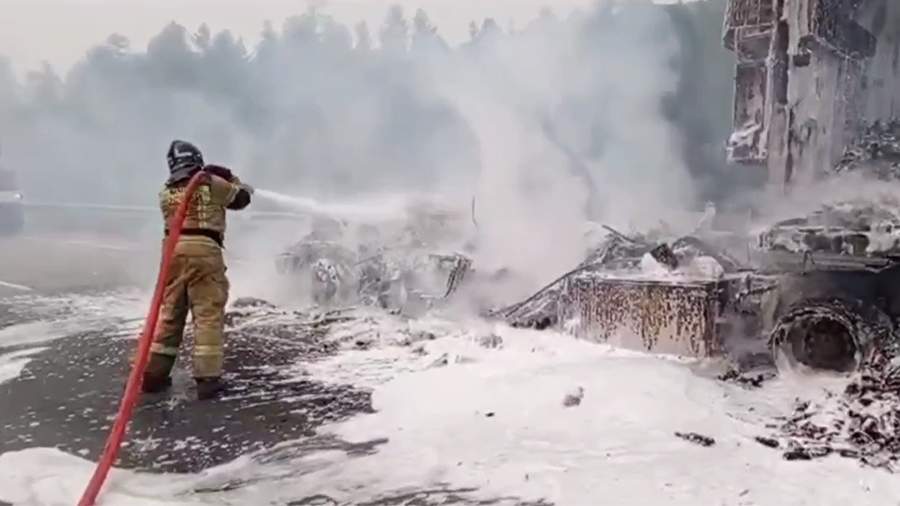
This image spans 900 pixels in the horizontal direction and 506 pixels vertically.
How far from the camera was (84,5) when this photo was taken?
8469mm

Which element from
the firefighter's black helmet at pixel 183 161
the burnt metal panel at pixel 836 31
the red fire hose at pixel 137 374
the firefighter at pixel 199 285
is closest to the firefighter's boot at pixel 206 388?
the firefighter at pixel 199 285

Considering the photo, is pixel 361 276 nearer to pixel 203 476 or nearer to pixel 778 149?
pixel 778 149

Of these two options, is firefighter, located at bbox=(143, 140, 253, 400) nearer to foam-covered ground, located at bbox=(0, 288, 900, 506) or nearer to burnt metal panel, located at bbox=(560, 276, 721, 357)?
foam-covered ground, located at bbox=(0, 288, 900, 506)

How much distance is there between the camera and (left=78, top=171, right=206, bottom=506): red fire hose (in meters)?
2.97

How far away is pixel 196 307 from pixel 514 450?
1926 millimetres

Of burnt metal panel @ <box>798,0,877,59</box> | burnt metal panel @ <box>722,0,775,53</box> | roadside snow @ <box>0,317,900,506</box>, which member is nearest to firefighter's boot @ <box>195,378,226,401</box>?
roadside snow @ <box>0,317,900,506</box>

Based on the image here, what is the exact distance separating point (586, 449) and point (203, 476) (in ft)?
4.99

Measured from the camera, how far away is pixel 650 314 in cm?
507

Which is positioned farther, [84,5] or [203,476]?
[84,5]

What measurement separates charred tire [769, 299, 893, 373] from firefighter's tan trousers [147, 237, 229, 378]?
304cm

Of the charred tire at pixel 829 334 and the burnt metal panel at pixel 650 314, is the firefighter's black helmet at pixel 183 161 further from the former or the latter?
the charred tire at pixel 829 334

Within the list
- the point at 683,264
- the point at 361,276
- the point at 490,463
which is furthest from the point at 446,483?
the point at 361,276

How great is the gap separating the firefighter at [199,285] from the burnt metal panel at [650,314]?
7.54 feet

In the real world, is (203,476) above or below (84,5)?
below
